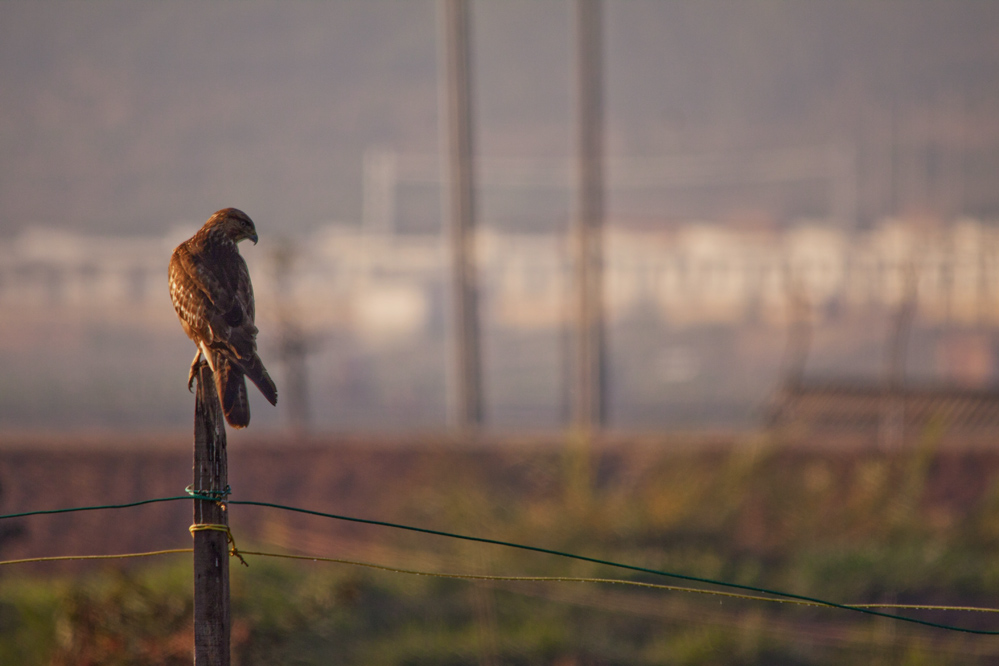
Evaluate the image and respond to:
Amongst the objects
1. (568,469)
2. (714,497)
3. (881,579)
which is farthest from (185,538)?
(881,579)

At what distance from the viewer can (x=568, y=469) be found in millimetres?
9211

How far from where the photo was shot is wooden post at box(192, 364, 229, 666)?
257 centimetres

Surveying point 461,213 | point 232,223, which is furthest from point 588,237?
point 232,223

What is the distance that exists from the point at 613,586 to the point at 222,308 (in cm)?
535

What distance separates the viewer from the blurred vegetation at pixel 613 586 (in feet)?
19.5

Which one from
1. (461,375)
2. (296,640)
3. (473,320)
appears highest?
(473,320)

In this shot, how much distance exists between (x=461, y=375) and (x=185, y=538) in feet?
12.2

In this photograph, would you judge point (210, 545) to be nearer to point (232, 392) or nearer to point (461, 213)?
point (232, 392)

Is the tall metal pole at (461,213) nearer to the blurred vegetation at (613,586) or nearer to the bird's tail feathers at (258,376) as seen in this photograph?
the blurred vegetation at (613,586)

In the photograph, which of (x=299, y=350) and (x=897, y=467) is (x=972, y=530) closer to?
(x=897, y=467)

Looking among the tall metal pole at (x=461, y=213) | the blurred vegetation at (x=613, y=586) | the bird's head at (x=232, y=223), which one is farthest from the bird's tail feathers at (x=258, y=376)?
the tall metal pole at (x=461, y=213)

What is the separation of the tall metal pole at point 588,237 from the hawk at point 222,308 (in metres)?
7.95

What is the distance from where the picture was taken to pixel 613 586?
7.47 meters

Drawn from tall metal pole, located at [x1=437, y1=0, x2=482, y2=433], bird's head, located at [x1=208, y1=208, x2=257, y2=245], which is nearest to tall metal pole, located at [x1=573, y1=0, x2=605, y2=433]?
tall metal pole, located at [x1=437, y1=0, x2=482, y2=433]
